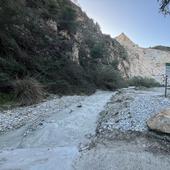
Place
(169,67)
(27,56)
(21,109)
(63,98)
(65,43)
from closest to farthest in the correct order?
1. (21,109)
2. (63,98)
3. (27,56)
4. (169,67)
5. (65,43)

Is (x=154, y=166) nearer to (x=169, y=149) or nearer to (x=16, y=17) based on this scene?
(x=169, y=149)

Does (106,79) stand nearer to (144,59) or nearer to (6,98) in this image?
(6,98)

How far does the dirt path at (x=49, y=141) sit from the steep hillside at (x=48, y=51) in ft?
12.4

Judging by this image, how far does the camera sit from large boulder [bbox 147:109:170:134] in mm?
7146

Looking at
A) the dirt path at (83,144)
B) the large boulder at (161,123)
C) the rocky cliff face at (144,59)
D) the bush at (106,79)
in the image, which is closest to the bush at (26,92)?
the dirt path at (83,144)

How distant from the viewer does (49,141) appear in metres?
7.11

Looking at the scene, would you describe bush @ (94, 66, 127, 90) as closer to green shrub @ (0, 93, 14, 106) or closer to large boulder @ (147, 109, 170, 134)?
green shrub @ (0, 93, 14, 106)

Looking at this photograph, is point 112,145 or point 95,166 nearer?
point 95,166

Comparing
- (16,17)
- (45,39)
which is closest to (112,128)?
(16,17)

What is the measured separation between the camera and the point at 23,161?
229 inches

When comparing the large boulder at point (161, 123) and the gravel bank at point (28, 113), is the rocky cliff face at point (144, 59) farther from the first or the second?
the large boulder at point (161, 123)

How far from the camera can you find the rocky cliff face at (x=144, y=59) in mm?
37781

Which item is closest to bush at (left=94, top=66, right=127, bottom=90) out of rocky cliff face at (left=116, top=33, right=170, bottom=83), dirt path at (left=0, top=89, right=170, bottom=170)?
dirt path at (left=0, top=89, right=170, bottom=170)

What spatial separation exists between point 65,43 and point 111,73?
4.35 m
